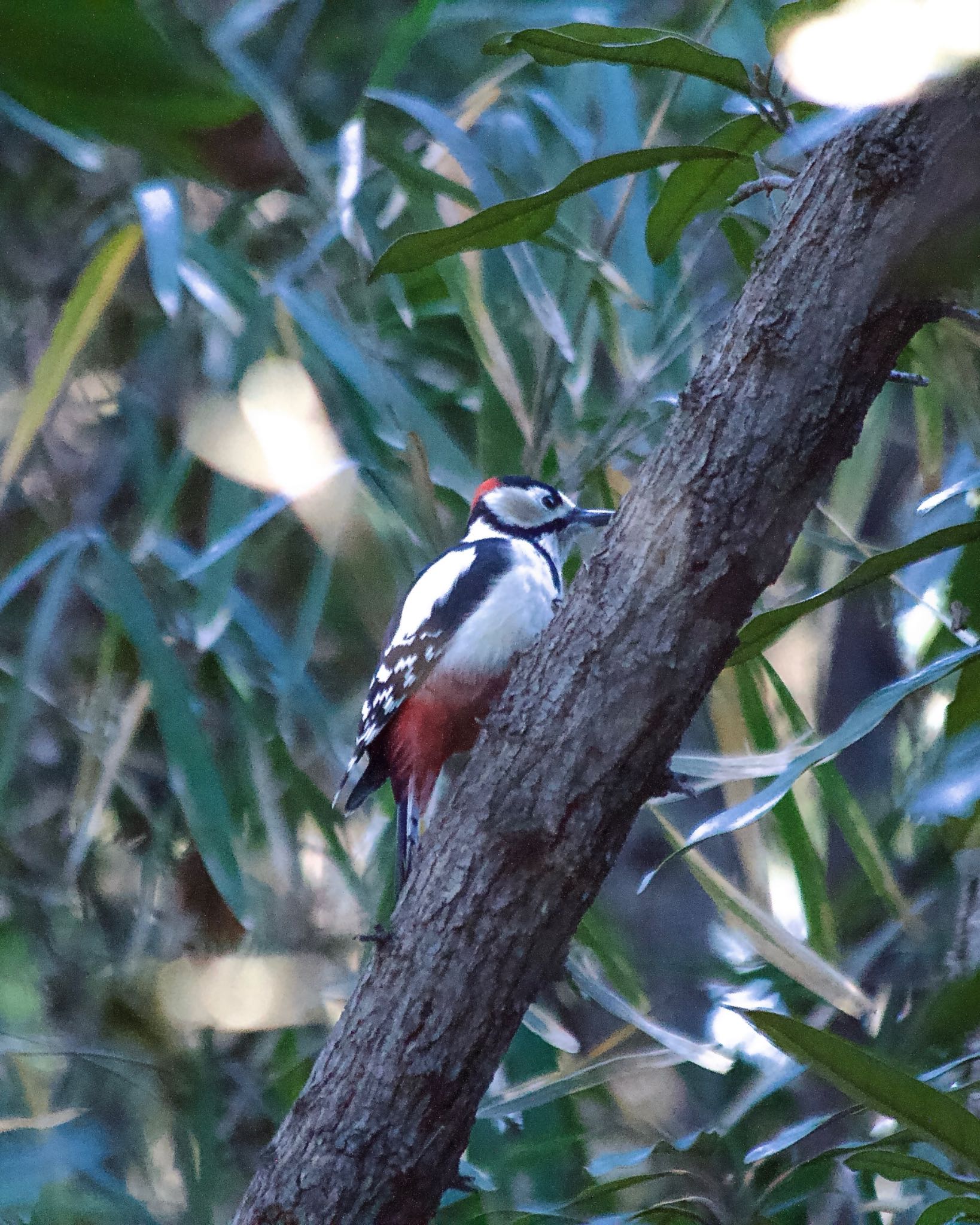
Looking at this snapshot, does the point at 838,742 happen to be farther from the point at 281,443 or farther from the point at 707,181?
the point at 281,443

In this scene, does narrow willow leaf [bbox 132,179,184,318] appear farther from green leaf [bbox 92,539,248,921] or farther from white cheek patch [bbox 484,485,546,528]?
white cheek patch [bbox 484,485,546,528]

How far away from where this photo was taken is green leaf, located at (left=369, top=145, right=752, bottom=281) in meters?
1.29

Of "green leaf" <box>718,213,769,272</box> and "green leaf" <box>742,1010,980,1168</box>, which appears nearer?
"green leaf" <box>742,1010,980,1168</box>

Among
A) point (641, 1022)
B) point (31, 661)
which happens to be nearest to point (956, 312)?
point (641, 1022)

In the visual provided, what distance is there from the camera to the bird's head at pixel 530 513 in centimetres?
222

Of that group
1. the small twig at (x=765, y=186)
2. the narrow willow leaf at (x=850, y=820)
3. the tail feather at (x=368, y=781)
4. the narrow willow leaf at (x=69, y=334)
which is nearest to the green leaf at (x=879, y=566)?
the small twig at (x=765, y=186)


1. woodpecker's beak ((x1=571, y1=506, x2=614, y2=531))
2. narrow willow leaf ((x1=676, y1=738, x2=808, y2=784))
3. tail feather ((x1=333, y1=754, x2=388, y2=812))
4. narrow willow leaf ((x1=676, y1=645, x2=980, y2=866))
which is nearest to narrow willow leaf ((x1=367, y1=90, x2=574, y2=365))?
woodpecker's beak ((x1=571, y1=506, x2=614, y2=531))

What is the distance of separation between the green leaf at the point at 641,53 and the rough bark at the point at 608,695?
0.47 ft

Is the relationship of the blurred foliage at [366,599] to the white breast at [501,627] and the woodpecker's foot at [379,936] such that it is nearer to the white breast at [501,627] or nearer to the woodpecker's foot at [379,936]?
the white breast at [501,627]

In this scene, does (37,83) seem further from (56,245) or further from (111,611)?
(56,245)

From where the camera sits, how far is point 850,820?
182cm

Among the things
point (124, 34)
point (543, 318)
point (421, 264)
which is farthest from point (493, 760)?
point (124, 34)

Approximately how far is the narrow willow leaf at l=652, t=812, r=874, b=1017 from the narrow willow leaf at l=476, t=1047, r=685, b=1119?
244 mm

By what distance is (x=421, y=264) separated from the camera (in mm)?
1324
